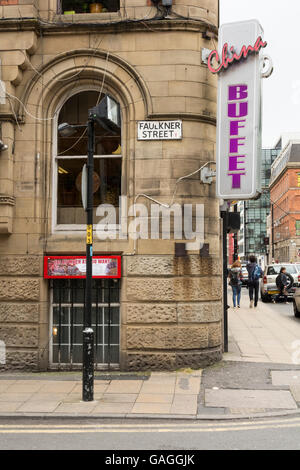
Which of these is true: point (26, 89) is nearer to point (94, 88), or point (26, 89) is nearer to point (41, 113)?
point (41, 113)

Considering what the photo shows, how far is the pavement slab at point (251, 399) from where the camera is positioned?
831cm

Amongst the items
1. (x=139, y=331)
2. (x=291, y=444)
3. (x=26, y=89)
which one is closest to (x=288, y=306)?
(x=139, y=331)

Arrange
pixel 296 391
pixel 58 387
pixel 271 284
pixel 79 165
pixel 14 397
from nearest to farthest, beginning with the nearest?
pixel 14 397
pixel 296 391
pixel 58 387
pixel 79 165
pixel 271 284

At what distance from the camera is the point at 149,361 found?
10.6m

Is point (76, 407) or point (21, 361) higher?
point (21, 361)

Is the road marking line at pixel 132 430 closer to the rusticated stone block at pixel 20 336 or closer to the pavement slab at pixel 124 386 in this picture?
the pavement slab at pixel 124 386

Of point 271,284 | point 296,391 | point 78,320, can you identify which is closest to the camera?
point 296,391

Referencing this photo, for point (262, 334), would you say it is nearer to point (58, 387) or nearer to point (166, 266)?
point (166, 266)

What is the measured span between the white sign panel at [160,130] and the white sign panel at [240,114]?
0.80m

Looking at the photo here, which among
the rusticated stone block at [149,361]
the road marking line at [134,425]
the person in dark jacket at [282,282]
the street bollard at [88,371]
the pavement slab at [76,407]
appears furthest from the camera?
the person in dark jacket at [282,282]

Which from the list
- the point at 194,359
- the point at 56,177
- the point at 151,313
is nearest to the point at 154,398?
the point at 194,359

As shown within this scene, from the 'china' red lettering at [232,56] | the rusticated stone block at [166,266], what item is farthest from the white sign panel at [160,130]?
the rusticated stone block at [166,266]

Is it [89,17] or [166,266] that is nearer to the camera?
[166,266]

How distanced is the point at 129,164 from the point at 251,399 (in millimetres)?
4909
